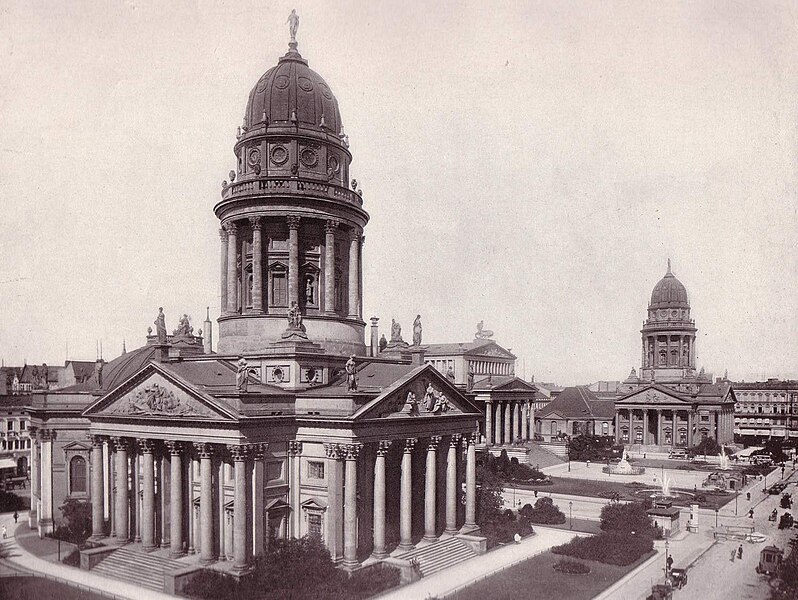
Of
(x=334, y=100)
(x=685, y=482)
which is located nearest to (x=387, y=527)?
(x=334, y=100)

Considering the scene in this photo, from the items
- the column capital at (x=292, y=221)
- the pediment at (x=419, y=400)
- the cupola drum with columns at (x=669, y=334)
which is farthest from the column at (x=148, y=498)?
the cupola drum with columns at (x=669, y=334)

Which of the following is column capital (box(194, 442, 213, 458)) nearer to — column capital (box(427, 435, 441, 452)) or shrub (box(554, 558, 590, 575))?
column capital (box(427, 435, 441, 452))

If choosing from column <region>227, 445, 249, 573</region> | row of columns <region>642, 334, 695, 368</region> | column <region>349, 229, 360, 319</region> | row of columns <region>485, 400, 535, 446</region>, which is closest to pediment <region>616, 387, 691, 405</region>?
row of columns <region>642, 334, 695, 368</region>

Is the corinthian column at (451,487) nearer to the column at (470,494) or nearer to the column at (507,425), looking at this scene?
the column at (470,494)

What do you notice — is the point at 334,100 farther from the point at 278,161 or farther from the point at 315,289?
the point at 315,289

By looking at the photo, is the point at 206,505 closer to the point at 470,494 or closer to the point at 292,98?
the point at 470,494

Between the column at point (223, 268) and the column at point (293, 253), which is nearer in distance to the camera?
the column at point (293, 253)
